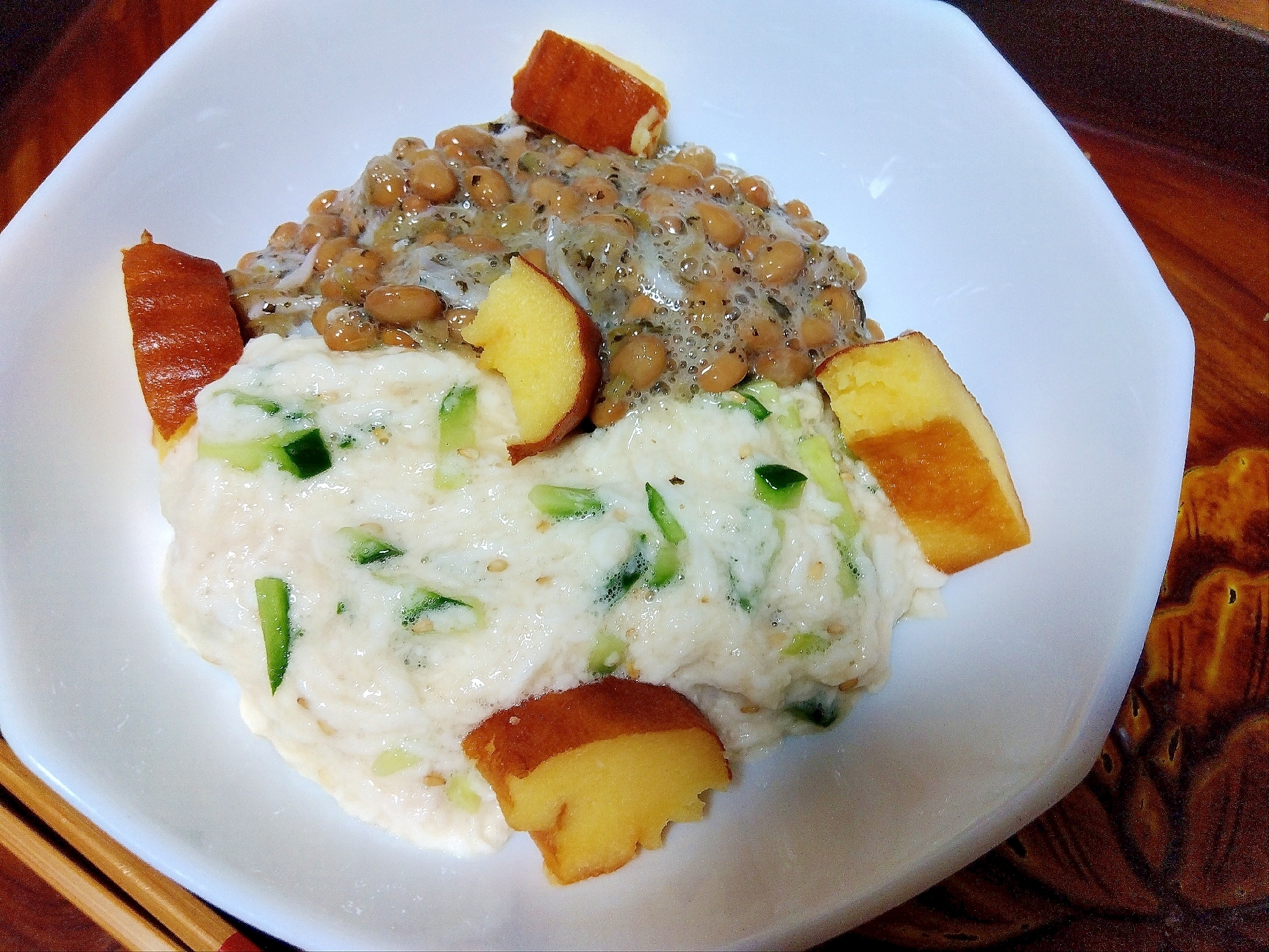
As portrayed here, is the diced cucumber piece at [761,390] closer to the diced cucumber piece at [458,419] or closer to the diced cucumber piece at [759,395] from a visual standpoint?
the diced cucumber piece at [759,395]

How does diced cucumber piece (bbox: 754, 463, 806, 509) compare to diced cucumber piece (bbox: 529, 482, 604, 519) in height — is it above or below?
above

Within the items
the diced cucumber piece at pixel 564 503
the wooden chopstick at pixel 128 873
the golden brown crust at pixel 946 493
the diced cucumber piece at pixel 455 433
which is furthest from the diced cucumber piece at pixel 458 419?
the wooden chopstick at pixel 128 873

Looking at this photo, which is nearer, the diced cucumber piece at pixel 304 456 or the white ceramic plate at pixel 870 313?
the white ceramic plate at pixel 870 313

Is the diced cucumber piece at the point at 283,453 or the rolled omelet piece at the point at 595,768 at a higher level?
the diced cucumber piece at the point at 283,453

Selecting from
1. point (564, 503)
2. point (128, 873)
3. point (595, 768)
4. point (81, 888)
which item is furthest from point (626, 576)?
point (81, 888)

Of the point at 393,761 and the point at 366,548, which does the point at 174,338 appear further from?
the point at 393,761

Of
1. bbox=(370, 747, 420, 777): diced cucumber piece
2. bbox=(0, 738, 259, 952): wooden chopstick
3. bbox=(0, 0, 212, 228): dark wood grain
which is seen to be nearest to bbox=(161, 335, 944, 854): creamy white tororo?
bbox=(370, 747, 420, 777): diced cucumber piece

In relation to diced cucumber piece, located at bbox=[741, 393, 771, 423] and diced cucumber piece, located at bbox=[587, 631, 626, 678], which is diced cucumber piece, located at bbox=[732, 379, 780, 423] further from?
diced cucumber piece, located at bbox=[587, 631, 626, 678]
